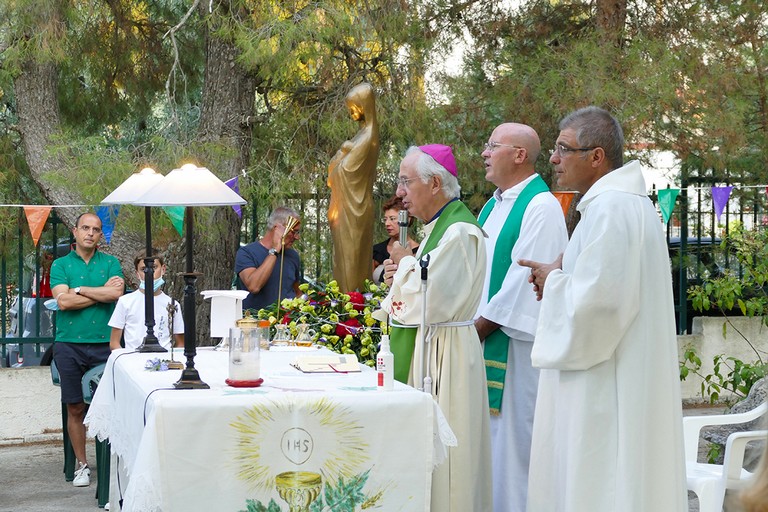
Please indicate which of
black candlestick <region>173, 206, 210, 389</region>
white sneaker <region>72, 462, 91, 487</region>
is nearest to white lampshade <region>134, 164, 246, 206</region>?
black candlestick <region>173, 206, 210, 389</region>

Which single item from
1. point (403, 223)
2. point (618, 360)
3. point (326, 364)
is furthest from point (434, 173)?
point (618, 360)

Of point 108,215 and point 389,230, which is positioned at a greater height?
point 108,215

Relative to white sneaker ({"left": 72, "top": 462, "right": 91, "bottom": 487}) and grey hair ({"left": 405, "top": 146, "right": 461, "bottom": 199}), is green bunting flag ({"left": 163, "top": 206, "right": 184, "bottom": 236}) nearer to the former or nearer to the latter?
white sneaker ({"left": 72, "top": 462, "right": 91, "bottom": 487})

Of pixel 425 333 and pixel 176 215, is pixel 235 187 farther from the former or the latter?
pixel 425 333

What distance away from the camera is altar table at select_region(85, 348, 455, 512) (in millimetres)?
4133

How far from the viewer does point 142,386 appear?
466 cm

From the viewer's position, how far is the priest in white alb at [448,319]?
4891 mm

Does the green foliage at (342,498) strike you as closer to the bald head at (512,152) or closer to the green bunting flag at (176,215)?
the bald head at (512,152)

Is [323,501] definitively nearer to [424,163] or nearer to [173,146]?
[424,163]

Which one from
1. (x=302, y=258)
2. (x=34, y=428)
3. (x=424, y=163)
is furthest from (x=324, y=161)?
(x=424, y=163)

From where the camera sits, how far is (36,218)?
343 inches

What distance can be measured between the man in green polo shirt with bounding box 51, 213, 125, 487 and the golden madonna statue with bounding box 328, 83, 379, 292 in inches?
64.9

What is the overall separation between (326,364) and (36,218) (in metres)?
4.54

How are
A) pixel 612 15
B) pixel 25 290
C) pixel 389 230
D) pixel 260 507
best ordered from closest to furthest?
pixel 260 507 < pixel 389 230 < pixel 612 15 < pixel 25 290
